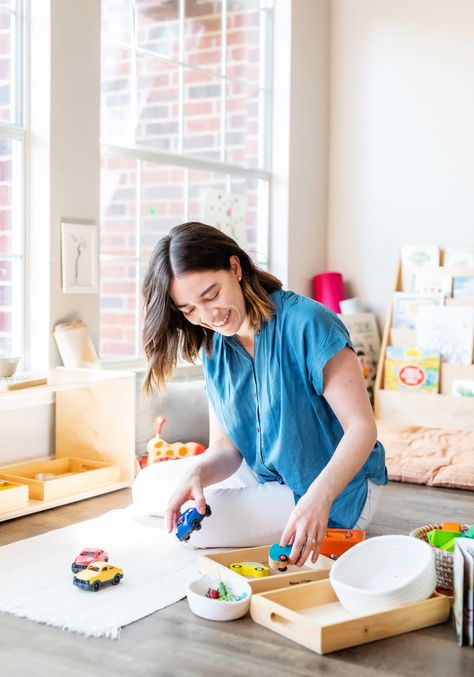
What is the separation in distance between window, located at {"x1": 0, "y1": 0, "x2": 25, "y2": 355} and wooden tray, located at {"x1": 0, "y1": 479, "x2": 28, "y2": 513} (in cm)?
65

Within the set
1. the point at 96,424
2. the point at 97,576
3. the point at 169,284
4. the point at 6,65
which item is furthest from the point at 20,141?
the point at 97,576

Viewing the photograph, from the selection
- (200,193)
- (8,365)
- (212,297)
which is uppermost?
(200,193)

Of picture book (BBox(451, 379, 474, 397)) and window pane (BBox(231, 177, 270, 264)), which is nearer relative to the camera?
picture book (BBox(451, 379, 474, 397))

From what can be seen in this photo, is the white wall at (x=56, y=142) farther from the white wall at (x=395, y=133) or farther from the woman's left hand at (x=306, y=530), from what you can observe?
the white wall at (x=395, y=133)

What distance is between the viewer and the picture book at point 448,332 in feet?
15.4

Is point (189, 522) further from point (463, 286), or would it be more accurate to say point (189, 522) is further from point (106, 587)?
point (463, 286)

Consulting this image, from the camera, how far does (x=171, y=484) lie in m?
2.94

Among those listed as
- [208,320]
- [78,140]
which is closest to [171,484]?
[208,320]

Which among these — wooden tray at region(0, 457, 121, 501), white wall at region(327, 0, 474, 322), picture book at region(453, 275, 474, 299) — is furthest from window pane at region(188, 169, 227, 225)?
wooden tray at region(0, 457, 121, 501)

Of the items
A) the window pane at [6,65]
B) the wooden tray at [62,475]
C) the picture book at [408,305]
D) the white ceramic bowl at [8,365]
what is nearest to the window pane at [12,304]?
the white ceramic bowl at [8,365]

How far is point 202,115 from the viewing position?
459 cm

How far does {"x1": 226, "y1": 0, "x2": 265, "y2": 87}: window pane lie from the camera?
4.76 m

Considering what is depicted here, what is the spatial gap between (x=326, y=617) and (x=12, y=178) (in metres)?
2.30

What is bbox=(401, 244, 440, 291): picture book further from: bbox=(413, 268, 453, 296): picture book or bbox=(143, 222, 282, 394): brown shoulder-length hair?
bbox=(143, 222, 282, 394): brown shoulder-length hair
